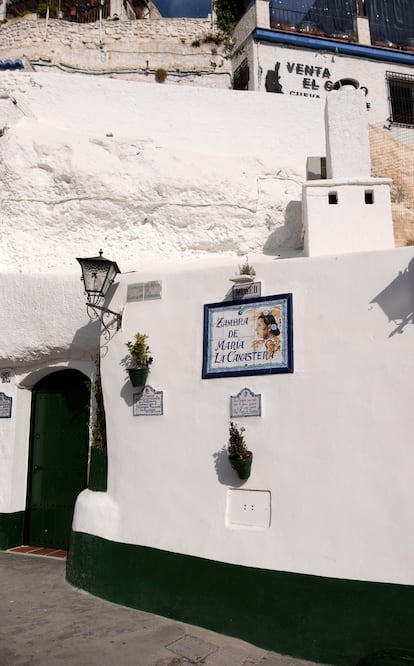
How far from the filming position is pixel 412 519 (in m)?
4.09

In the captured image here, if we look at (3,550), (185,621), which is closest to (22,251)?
(3,550)

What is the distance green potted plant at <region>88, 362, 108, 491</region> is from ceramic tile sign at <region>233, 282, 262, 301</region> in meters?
2.01

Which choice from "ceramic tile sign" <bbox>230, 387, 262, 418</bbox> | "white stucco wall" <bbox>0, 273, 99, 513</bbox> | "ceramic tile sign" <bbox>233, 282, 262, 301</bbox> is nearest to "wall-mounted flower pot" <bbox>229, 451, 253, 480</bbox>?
"ceramic tile sign" <bbox>230, 387, 262, 418</bbox>

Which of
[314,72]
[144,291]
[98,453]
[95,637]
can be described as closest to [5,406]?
[98,453]

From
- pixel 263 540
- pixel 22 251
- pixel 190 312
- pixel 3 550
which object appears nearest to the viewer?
pixel 263 540

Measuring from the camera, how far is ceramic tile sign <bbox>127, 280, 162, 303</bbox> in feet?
18.6

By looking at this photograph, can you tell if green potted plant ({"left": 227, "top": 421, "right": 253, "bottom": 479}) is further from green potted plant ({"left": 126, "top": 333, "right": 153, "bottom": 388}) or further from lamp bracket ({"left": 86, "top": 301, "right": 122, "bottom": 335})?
lamp bracket ({"left": 86, "top": 301, "right": 122, "bottom": 335})

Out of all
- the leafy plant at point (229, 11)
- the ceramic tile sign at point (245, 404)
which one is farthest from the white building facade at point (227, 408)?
the leafy plant at point (229, 11)

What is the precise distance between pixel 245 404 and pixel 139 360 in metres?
1.25

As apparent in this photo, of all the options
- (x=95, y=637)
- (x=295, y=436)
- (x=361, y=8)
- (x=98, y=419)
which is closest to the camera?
(x=95, y=637)

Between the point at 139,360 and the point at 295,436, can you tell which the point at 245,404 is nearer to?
the point at 295,436

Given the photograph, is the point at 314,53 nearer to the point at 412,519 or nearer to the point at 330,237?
the point at 330,237

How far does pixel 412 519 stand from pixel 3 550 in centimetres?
527

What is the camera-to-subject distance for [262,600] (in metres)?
4.47
